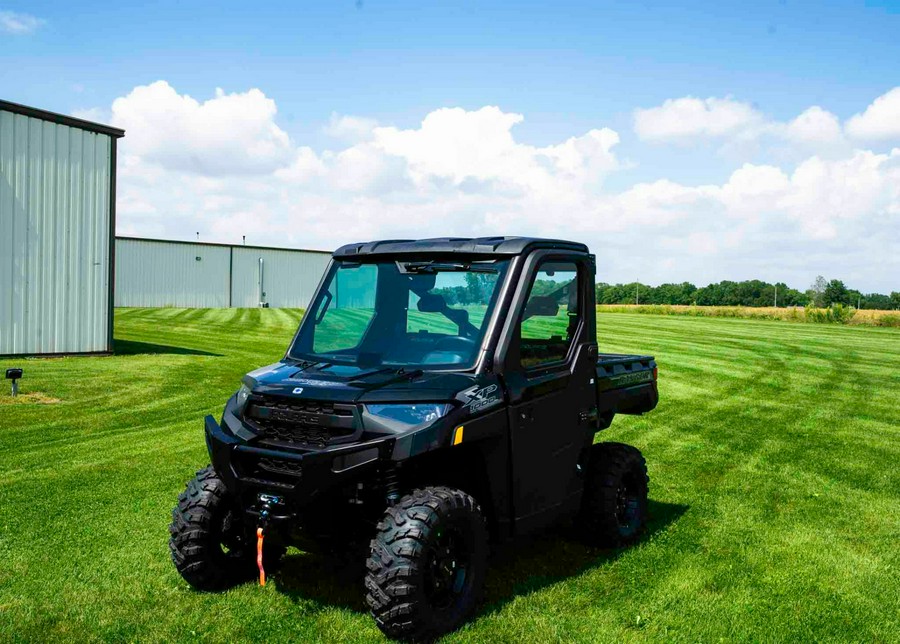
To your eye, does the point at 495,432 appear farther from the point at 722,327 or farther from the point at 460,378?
the point at 722,327

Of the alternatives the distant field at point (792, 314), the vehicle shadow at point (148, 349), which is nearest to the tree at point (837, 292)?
the distant field at point (792, 314)

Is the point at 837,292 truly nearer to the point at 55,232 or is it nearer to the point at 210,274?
the point at 210,274

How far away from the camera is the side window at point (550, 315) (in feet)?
17.9

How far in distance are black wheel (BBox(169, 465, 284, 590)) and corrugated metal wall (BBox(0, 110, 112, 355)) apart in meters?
17.2

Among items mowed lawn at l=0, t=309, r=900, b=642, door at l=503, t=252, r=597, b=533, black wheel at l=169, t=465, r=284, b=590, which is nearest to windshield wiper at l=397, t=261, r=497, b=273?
door at l=503, t=252, r=597, b=533

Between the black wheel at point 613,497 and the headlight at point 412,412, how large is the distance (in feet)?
6.76

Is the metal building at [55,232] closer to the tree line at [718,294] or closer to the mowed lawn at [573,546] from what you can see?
the mowed lawn at [573,546]

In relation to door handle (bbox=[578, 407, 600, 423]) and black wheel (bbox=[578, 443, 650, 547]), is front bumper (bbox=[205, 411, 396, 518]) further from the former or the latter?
black wheel (bbox=[578, 443, 650, 547])

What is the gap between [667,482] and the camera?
9047 millimetres

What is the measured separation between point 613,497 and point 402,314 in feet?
7.20

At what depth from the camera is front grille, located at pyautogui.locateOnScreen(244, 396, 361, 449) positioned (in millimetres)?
4730

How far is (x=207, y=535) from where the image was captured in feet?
17.3

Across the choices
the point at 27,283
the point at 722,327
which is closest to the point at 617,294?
the point at 722,327

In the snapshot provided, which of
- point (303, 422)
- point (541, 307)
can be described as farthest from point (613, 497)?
point (303, 422)
